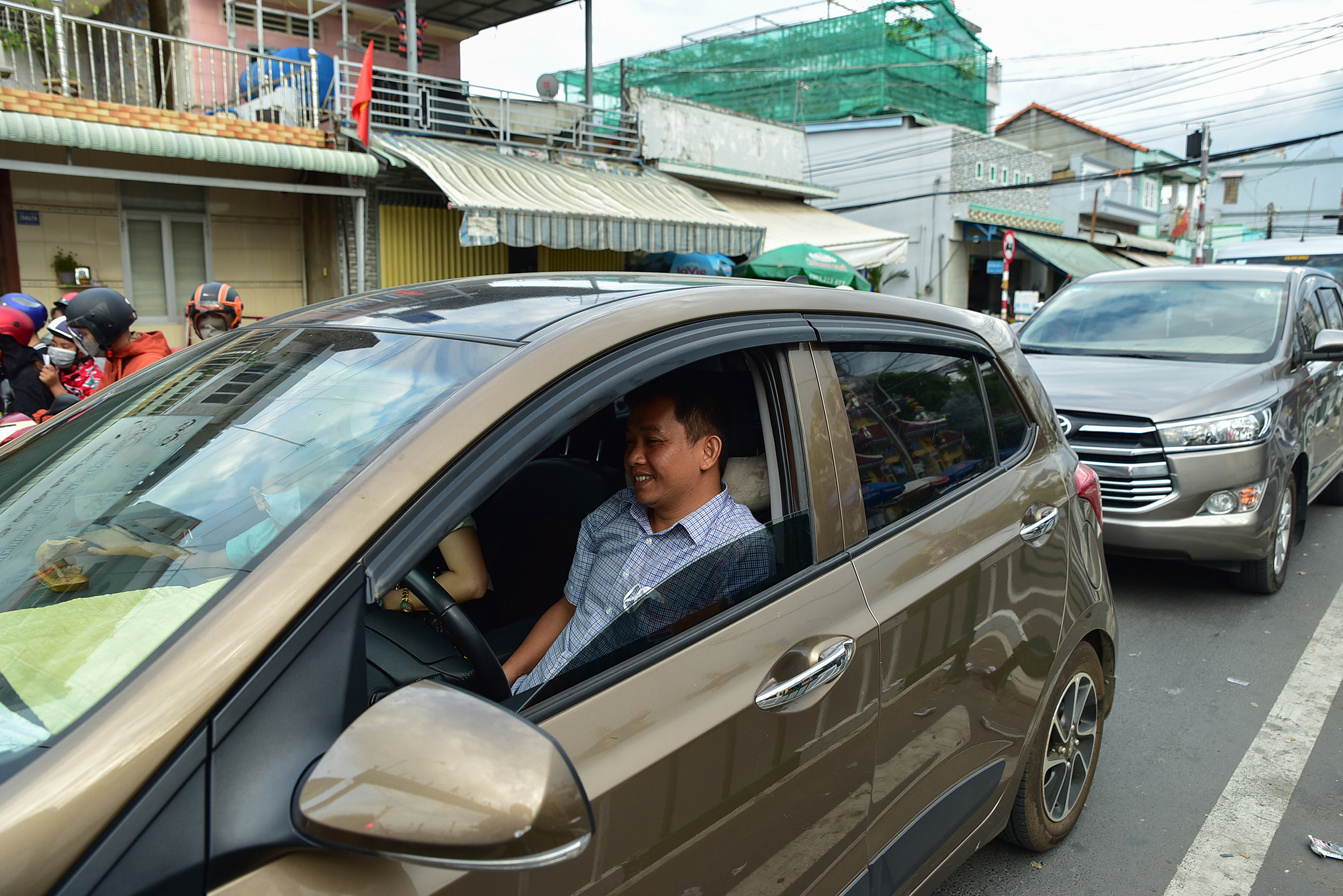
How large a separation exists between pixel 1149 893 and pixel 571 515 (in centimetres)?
206

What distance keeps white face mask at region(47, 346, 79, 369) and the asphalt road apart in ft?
16.6

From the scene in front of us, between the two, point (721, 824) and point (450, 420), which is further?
point (721, 824)

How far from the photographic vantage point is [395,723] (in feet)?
3.39

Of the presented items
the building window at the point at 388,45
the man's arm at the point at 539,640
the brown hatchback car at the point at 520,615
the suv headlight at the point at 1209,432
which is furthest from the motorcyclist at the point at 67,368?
the building window at the point at 388,45

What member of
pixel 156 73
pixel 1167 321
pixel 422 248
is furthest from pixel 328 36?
pixel 1167 321

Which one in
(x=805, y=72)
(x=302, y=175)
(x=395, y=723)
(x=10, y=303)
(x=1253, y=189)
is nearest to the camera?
(x=395, y=723)

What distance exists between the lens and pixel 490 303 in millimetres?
1839

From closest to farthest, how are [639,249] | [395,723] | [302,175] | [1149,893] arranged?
[395,723] < [1149,893] < [302,175] < [639,249]

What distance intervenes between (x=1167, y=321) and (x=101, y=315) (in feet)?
21.3

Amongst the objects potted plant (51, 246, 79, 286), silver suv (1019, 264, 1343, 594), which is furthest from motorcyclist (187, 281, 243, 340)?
potted plant (51, 246, 79, 286)

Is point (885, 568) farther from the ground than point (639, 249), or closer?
closer

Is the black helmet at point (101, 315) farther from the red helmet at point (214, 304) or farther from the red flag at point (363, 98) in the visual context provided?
the red flag at point (363, 98)

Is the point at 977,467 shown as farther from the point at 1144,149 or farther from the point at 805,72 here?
the point at 1144,149

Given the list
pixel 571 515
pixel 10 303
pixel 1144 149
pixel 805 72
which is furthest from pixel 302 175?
pixel 1144 149
